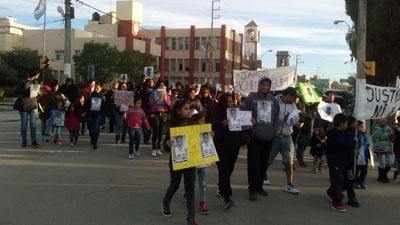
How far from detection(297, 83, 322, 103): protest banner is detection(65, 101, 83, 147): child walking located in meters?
6.08

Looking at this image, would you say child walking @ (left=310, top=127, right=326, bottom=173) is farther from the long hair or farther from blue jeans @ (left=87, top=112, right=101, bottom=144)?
blue jeans @ (left=87, top=112, right=101, bottom=144)

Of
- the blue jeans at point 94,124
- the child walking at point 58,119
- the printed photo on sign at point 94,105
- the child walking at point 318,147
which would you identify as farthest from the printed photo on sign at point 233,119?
the child walking at point 58,119

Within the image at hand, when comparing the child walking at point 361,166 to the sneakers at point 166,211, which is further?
the child walking at point 361,166

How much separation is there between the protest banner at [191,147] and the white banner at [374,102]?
4.27m

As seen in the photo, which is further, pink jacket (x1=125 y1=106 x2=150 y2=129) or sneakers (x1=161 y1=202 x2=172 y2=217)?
pink jacket (x1=125 y1=106 x2=150 y2=129)

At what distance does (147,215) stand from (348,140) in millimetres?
3305

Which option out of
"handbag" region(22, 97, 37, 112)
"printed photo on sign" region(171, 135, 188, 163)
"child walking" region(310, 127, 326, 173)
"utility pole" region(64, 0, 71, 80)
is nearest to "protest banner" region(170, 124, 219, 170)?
"printed photo on sign" region(171, 135, 188, 163)

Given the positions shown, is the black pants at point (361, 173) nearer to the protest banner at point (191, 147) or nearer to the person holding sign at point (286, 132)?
the person holding sign at point (286, 132)

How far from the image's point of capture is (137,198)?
7855 mm

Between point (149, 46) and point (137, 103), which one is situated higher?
point (149, 46)

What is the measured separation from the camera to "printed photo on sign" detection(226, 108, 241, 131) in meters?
7.62

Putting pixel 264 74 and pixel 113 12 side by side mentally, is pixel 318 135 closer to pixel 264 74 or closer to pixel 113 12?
pixel 264 74

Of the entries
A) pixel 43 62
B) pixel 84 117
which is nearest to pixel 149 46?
pixel 43 62

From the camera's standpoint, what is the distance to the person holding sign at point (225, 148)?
24.2 feet
